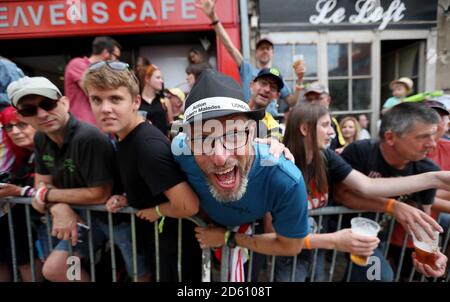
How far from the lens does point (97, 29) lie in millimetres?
1945

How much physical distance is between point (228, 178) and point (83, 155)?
0.83m

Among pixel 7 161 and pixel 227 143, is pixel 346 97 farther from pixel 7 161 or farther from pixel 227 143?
pixel 7 161

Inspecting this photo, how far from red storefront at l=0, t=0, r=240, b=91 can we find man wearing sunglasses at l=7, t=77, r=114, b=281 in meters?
0.21

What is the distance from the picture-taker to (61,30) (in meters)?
1.65

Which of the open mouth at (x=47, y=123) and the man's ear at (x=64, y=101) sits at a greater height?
the man's ear at (x=64, y=101)

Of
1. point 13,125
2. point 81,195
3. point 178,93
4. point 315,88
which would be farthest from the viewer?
point 178,93

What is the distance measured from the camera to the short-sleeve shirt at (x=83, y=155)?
1.35m

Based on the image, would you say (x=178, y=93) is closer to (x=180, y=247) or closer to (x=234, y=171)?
(x=180, y=247)

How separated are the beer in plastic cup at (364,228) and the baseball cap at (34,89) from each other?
5.42 ft

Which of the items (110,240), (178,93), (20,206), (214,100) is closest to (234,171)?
(214,100)

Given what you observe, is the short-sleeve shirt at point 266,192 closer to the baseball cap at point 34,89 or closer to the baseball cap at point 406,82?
the baseball cap at point 34,89

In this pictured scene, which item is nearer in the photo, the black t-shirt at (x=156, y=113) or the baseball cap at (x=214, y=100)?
the baseball cap at (x=214, y=100)

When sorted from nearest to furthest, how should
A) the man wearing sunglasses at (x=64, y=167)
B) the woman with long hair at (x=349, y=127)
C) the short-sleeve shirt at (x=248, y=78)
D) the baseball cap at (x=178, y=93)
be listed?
the man wearing sunglasses at (x=64, y=167) → the short-sleeve shirt at (x=248, y=78) → the woman with long hair at (x=349, y=127) → the baseball cap at (x=178, y=93)

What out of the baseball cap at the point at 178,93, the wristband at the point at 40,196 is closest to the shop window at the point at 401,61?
the wristband at the point at 40,196
